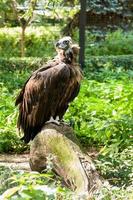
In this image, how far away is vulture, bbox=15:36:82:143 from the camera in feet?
19.2

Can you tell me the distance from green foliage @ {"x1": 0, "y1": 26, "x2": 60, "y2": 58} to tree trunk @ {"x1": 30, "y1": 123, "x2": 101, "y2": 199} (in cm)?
1278

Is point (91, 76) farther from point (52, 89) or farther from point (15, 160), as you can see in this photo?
point (52, 89)

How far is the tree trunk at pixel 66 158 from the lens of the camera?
484cm

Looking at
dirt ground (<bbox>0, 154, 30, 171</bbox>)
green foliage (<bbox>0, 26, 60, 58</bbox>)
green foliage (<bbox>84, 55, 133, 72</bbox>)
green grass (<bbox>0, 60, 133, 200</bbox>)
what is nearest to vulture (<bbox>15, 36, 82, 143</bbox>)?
green grass (<bbox>0, 60, 133, 200</bbox>)

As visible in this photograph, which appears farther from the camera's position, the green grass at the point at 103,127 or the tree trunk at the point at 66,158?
the green grass at the point at 103,127

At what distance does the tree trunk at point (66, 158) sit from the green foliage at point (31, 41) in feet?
41.9

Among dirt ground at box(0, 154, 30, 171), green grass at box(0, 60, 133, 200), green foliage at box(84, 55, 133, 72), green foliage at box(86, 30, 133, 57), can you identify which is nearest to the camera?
green grass at box(0, 60, 133, 200)

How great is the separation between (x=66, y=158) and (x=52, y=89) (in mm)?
883

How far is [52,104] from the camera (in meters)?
6.07

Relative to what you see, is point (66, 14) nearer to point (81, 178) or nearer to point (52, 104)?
point (52, 104)

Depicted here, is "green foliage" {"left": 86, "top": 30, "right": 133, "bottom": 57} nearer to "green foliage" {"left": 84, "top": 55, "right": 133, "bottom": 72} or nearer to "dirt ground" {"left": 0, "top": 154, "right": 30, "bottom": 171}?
"green foliage" {"left": 84, "top": 55, "right": 133, "bottom": 72}

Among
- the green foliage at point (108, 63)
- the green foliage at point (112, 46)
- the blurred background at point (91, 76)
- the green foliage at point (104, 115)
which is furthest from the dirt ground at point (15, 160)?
the green foliage at point (112, 46)

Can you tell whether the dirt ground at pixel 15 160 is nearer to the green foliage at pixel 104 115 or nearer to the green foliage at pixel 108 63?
the green foliage at pixel 104 115

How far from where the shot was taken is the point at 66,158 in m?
5.29
